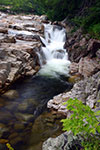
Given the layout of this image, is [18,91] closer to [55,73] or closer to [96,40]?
[55,73]

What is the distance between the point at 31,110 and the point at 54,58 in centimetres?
1005

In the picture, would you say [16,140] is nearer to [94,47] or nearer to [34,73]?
[34,73]

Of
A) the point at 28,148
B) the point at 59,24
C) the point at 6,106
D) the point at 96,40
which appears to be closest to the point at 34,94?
the point at 6,106

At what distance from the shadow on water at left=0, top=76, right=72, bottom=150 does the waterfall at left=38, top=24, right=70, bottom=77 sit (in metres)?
3.01

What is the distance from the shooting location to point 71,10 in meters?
21.8

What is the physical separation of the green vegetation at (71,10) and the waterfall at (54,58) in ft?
11.4

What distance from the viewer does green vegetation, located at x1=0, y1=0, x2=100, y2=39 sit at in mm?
13734

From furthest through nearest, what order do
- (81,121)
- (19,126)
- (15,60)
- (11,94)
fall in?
(15,60) < (11,94) < (19,126) < (81,121)

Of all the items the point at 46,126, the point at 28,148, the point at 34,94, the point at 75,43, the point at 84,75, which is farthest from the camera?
the point at 75,43

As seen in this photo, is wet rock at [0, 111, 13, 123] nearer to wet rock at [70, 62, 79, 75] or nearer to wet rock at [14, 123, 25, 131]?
wet rock at [14, 123, 25, 131]

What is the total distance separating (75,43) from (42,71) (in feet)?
18.9

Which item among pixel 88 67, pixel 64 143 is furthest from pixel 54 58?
pixel 64 143

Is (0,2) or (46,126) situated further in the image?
(0,2)

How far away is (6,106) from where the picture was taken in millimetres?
6289
